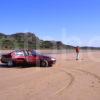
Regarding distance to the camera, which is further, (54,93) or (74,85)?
(74,85)

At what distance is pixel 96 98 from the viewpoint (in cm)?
1109

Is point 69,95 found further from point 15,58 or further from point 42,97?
point 15,58

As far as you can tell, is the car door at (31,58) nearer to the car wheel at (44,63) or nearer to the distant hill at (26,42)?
the car wheel at (44,63)

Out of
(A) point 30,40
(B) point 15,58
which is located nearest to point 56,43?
(A) point 30,40

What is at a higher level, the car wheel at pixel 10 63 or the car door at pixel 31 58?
the car door at pixel 31 58

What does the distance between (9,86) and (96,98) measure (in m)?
4.04

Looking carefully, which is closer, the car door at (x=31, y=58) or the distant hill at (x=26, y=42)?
the car door at (x=31, y=58)

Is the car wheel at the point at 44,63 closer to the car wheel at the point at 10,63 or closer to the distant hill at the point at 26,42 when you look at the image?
the car wheel at the point at 10,63

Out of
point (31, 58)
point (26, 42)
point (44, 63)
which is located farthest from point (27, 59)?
point (26, 42)

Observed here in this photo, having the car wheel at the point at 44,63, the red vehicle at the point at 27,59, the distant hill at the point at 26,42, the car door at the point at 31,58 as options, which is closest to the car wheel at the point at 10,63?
the red vehicle at the point at 27,59

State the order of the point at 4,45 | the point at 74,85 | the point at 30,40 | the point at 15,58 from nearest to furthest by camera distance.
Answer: the point at 74,85 → the point at 15,58 → the point at 4,45 → the point at 30,40

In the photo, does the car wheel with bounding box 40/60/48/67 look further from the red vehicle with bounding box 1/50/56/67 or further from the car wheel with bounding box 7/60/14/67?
the car wheel with bounding box 7/60/14/67

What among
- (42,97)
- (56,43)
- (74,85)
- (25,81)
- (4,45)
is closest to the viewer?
(42,97)

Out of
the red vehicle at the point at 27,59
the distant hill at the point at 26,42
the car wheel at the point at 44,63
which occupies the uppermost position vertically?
the distant hill at the point at 26,42
